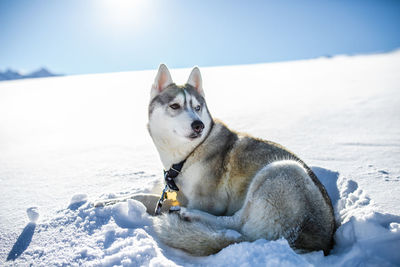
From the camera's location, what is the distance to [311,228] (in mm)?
2018

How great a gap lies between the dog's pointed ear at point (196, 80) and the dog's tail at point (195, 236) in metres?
1.81

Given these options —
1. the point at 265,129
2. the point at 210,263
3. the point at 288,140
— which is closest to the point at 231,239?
the point at 210,263

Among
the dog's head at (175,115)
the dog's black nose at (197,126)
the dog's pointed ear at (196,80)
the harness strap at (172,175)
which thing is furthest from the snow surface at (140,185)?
the dog's pointed ear at (196,80)

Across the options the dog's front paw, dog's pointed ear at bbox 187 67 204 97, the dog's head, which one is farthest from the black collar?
dog's pointed ear at bbox 187 67 204 97

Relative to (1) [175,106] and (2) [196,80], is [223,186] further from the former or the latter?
(2) [196,80]

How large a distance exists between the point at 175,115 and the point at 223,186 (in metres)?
0.98

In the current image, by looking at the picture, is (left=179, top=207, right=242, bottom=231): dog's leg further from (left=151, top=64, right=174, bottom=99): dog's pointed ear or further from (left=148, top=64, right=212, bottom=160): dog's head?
(left=151, top=64, right=174, bottom=99): dog's pointed ear

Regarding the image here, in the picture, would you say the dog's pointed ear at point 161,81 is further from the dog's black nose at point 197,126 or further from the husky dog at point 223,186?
the dog's black nose at point 197,126

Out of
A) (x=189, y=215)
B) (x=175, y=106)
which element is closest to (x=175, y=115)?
(x=175, y=106)

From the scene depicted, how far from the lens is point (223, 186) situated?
2.66m

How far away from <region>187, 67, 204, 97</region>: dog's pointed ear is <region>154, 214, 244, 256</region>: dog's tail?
181cm

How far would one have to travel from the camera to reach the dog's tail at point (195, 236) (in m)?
2.01

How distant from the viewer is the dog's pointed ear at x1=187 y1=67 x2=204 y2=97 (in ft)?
10.6

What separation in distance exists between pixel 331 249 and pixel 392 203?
106cm
